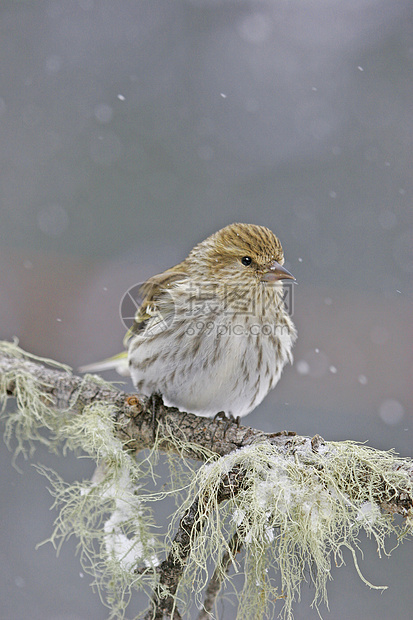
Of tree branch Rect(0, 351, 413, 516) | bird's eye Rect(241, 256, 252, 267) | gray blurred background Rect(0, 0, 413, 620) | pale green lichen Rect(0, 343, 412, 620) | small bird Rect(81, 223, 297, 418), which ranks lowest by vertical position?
pale green lichen Rect(0, 343, 412, 620)

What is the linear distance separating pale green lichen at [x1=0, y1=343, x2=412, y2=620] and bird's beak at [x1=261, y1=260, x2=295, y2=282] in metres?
0.91

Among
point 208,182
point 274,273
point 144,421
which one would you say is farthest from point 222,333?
point 208,182

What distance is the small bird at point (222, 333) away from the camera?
2.37 m

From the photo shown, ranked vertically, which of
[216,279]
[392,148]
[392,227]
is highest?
[392,148]

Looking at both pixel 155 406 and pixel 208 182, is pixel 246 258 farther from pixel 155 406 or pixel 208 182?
pixel 208 182

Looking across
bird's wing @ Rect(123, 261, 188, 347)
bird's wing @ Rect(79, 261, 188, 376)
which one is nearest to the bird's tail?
bird's wing @ Rect(79, 261, 188, 376)

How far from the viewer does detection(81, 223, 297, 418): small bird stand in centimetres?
237

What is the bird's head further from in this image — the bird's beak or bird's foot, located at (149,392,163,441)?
bird's foot, located at (149,392,163,441)

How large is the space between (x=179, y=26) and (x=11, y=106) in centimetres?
179

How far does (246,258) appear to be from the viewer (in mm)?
2475

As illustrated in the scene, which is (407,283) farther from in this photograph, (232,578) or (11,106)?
(11,106)

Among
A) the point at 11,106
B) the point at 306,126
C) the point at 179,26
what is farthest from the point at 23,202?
the point at 306,126

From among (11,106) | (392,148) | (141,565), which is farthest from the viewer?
(11,106)

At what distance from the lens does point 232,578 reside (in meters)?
1.55
